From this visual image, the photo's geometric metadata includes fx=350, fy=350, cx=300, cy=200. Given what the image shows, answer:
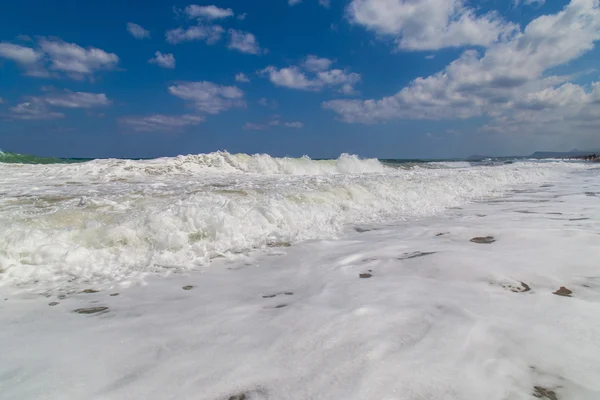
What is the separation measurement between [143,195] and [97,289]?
360cm

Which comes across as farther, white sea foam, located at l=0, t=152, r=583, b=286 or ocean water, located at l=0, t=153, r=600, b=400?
white sea foam, located at l=0, t=152, r=583, b=286

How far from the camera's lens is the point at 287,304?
2.32 meters

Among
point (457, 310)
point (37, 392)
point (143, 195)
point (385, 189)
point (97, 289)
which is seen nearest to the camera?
point (37, 392)

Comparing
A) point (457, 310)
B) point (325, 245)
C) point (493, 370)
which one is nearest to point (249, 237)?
point (325, 245)

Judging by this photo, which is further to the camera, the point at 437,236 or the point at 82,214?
the point at 82,214

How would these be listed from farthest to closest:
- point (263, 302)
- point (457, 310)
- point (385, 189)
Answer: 1. point (385, 189)
2. point (263, 302)
3. point (457, 310)

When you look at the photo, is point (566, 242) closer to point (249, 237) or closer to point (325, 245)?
point (325, 245)

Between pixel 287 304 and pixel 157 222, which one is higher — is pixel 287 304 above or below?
below

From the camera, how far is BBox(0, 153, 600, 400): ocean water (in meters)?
1.47

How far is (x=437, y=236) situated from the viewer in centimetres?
411

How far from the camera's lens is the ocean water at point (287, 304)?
4.82ft

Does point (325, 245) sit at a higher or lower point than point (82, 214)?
lower

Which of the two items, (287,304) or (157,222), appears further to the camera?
(157,222)

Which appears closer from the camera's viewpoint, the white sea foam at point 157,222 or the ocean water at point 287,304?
the ocean water at point 287,304
